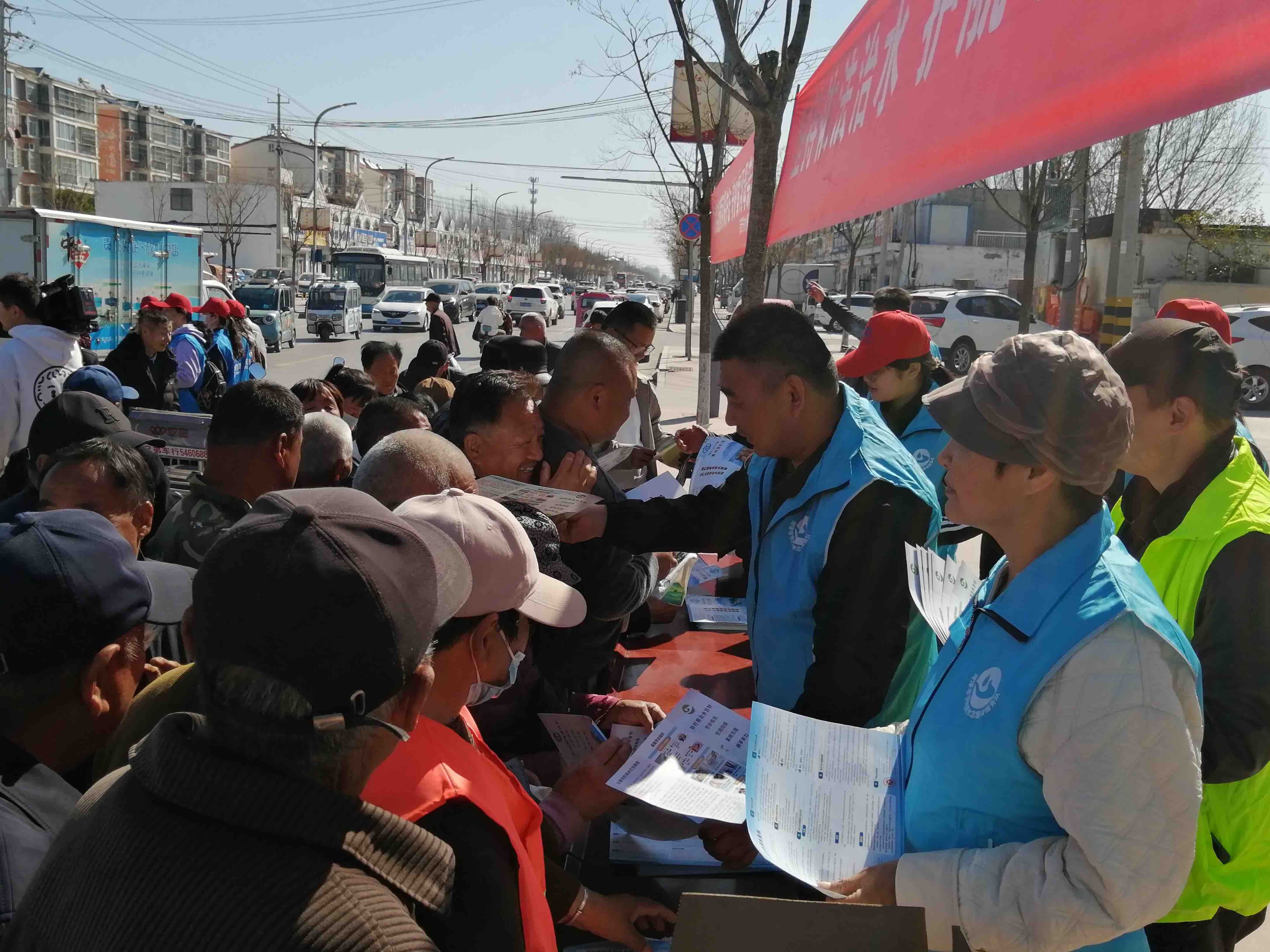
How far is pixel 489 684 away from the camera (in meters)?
1.80

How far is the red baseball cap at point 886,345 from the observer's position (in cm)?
477

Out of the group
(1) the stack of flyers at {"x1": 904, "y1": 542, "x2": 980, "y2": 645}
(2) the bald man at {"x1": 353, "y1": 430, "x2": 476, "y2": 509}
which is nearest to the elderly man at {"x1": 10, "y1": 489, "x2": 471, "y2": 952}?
(2) the bald man at {"x1": 353, "y1": 430, "x2": 476, "y2": 509}

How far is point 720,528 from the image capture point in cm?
321

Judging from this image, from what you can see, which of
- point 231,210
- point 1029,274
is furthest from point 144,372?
point 231,210

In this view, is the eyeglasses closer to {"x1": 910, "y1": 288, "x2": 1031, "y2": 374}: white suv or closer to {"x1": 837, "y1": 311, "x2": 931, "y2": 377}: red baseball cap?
{"x1": 837, "y1": 311, "x2": 931, "y2": 377}: red baseball cap

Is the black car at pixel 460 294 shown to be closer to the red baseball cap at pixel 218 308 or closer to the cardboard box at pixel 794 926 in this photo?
the red baseball cap at pixel 218 308

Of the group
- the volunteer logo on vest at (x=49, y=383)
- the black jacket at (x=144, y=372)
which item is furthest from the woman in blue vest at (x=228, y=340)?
the volunteer logo on vest at (x=49, y=383)

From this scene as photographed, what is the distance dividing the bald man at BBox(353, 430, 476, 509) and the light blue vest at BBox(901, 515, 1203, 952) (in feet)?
3.82

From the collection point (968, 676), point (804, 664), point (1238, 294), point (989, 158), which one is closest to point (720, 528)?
point (804, 664)

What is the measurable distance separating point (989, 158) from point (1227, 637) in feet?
4.08

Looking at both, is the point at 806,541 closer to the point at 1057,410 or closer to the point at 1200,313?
the point at 1057,410

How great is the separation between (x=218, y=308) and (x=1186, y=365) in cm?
888

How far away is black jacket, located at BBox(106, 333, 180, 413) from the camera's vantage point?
7.38 metres

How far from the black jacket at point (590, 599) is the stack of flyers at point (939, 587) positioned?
2.62ft
